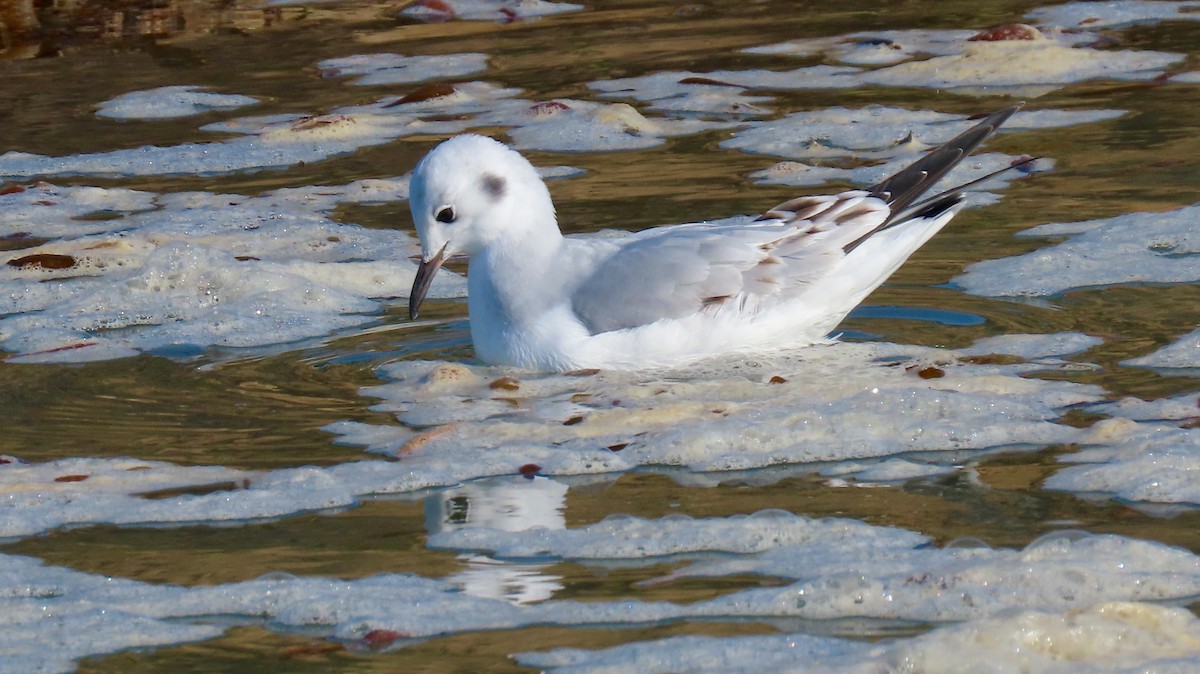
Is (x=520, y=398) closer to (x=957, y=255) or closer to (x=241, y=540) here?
(x=241, y=540)

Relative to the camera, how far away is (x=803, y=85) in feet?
26.7

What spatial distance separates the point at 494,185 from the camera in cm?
497

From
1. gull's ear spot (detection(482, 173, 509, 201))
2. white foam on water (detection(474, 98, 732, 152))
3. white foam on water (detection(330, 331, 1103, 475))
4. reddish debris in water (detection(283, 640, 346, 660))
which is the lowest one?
white foam on water (detection(330, 331, 1103, 475))

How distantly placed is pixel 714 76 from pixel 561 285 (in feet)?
12.4

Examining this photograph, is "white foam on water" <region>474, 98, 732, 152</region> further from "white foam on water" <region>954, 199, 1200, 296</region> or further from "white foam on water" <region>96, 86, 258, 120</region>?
"white foam on water" <region>954, 199, 1200, 296</region>

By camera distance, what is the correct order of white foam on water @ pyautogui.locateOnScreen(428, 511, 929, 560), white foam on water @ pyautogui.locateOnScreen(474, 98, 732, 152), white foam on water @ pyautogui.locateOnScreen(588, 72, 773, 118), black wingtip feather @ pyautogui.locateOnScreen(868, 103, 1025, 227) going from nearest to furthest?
1. white foam on water @ pyautogui.locateOnScreen(428, 511, 929, 560)
2. black wingtip feather @ pyautogui.locateOnScreen(868, 103, 1025, 227)
3. white foam on water @ pyautogui.locateOnScreen(474, 98, 732, 152)
4. white foam on water @ pyautogui.locateOnScreen(588, 72, 773, 118)

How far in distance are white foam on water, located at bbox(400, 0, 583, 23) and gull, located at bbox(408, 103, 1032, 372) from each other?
5.28 metres

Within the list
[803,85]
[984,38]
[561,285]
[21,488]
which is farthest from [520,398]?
[984,38]

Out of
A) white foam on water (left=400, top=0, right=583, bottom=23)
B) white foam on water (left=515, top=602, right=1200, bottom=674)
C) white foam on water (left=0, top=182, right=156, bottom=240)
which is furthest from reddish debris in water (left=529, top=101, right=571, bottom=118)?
white foam on water (left=515, top=602, right=1200, bottom=674)

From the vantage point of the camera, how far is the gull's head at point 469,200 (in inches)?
194

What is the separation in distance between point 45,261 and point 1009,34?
4.45 metres

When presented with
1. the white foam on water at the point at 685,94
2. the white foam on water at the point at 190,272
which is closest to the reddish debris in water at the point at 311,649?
the white foam on water at the point at 190,272

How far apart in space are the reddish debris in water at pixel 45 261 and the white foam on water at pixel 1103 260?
274cm

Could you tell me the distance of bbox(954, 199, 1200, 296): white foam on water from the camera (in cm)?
529
